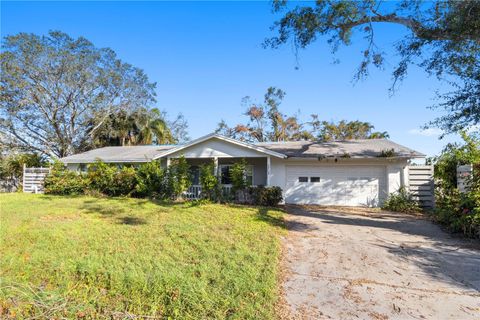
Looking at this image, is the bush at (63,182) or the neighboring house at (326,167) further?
the bush at (63,182)

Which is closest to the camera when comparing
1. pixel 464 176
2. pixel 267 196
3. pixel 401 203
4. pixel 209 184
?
pixel 464 176

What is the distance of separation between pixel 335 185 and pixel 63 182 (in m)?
15.2

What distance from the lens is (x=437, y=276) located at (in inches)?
182

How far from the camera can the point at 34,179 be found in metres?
18.0

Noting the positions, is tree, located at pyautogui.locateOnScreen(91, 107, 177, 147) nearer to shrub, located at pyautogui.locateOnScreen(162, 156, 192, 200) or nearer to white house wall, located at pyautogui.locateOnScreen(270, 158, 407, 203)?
shrub, located at pyautogui.locateOnScreen(162, 156, 192, 200)

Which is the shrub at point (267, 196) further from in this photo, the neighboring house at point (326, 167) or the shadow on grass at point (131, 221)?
the shadow on grass at point (131, 221)

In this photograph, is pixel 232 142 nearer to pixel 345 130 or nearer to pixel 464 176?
pixel 464 176

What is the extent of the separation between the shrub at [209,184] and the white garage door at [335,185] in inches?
153

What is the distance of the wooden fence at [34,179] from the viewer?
17.7 meters

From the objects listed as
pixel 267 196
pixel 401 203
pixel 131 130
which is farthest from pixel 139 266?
pixel 131 130

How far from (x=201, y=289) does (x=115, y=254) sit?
2466mm

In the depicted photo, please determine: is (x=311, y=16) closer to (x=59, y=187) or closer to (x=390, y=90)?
(x=390, y=90)

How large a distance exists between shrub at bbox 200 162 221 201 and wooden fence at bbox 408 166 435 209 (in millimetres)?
8900

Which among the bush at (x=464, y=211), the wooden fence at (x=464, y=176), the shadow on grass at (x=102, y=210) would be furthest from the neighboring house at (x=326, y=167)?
the bush at (x=464, y=211)
